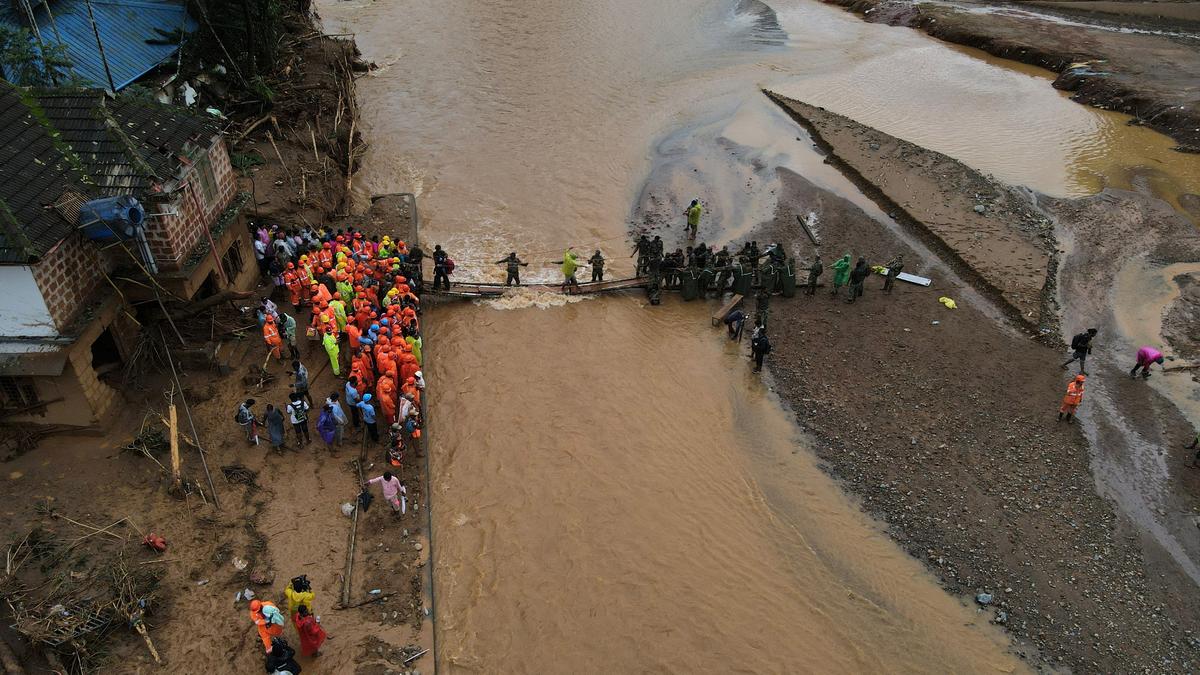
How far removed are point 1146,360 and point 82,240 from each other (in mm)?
20894

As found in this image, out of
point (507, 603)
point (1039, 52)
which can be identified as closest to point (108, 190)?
point (507, 603)

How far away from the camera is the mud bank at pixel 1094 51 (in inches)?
1155

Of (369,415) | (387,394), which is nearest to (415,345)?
(387,394)

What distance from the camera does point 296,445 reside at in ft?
43.5

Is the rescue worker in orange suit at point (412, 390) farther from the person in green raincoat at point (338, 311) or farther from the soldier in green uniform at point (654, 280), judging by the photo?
the soldier in green uniform at point (654, 280)

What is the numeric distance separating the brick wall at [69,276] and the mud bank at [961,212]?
1949cm

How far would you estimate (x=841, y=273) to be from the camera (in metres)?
19.0

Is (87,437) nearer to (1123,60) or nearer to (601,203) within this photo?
(601,203)

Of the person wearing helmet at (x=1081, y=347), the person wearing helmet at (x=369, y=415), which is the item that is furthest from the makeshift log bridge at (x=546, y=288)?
the person wearing helmet at (x=1081, y=347)

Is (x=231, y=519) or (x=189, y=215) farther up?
(x=189, y=215)

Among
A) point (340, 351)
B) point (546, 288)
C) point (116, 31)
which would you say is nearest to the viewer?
point (340, 351)

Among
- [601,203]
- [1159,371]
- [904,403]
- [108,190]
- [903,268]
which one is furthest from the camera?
[601,203]

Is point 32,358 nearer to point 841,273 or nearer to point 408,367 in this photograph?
point 408,367

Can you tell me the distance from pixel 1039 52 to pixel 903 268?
75.5 ft
